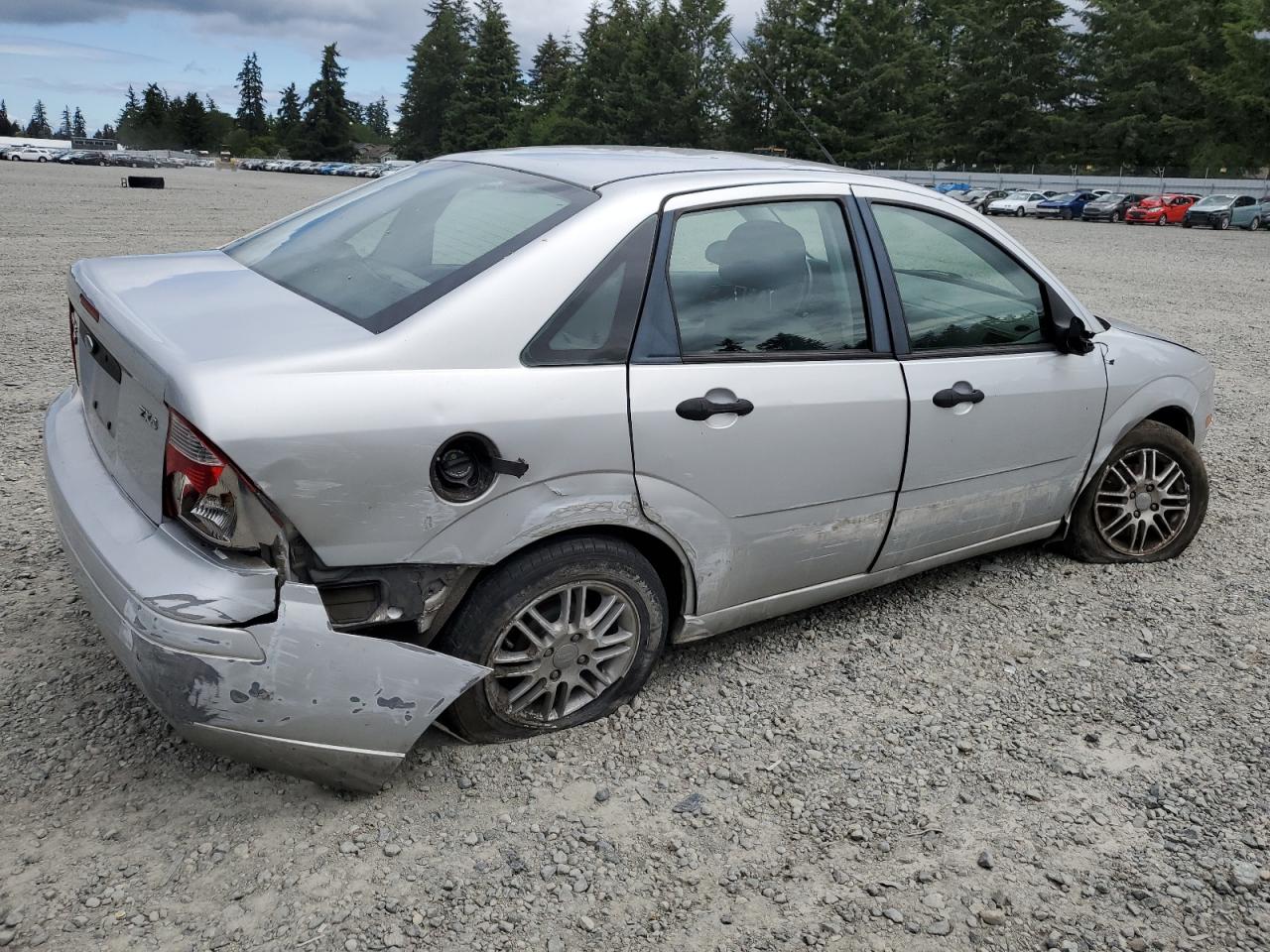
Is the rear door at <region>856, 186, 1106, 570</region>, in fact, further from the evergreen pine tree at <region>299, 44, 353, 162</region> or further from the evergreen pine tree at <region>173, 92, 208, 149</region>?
the evergreen pine tree at <region>173, 92, 208, 149</region>

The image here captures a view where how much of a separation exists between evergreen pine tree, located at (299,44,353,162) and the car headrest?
404 ft

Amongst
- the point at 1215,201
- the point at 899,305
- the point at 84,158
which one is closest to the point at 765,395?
the point at 899,305

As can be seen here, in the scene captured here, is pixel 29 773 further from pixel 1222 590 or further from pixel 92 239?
pixel 92 239

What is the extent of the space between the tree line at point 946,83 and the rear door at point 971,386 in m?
44.3

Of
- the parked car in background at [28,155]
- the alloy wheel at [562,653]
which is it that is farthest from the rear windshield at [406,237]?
the parked car in background at [28,155]

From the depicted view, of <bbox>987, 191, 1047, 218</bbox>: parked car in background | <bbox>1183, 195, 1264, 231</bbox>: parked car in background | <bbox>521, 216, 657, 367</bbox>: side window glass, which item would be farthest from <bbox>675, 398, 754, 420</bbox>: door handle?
<bbox>987, 191, 1047, 218</bbox>: parked car in background

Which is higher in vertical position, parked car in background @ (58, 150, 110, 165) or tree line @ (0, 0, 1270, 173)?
tree line @ (0, 0, 1270, 173)

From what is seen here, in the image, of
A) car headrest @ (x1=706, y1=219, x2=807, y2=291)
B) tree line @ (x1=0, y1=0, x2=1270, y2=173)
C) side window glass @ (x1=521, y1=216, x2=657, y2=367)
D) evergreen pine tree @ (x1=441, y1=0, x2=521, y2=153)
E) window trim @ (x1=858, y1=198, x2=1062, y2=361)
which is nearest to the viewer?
side window glass @ (x1=521, y1=216, x2=657, y2=367)

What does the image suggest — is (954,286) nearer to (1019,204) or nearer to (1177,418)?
(1177,418)

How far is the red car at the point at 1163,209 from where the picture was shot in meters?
39.2

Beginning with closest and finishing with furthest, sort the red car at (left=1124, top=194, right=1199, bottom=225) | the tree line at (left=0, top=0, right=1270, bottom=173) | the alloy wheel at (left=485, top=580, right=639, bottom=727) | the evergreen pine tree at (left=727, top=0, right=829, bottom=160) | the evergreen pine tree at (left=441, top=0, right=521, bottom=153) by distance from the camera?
1. the alloy wheel at (left=485, top=580, right=639, bottom=727)
2. the red car at (left=1124, top=194, right=1199, bottom=225)
3. the tree line at (left=0, top=0, right=1270, bottom=173)
4. the evergreen pine tree at (left=727, top=0, right=829, bottom=160)
5. the evergreen pine tree at (left=441, top=0, right=521, bottom=153)

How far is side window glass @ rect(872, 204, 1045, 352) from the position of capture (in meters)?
3.62

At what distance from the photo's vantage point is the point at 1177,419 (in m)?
4.76

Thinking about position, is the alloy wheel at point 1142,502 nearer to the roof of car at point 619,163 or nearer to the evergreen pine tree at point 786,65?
the roof of car at point 619,163
